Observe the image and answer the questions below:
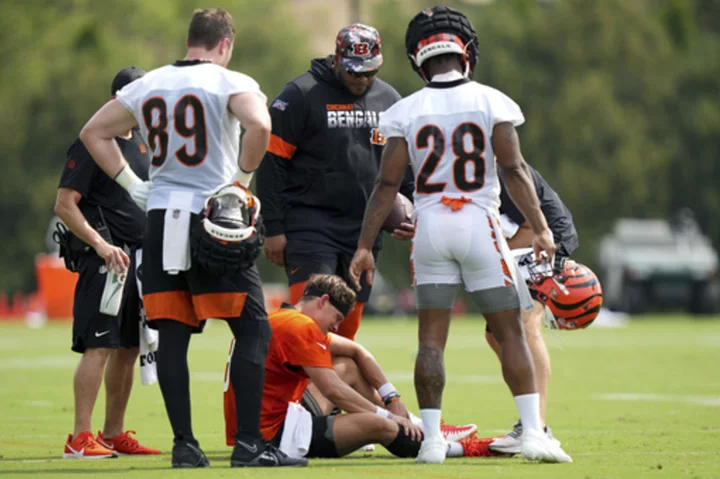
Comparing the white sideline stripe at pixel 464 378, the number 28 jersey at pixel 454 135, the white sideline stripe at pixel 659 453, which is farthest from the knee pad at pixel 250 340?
the white sideline stripe at pixel 464 378

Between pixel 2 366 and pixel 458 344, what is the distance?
8193 mm

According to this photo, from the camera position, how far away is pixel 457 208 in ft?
23.6

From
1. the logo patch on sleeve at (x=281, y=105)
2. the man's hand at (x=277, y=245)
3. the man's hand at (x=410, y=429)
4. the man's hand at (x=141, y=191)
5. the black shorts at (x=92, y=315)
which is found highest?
the logo patch on sleeve at (x=281, y=105)

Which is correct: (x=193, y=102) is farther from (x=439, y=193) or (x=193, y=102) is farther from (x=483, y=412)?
(x=483, y=412)

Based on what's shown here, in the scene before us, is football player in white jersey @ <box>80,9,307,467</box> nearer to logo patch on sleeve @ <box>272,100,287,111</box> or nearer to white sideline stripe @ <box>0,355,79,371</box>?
logo patch on sleeve @ <box>272,100,287,111</box>

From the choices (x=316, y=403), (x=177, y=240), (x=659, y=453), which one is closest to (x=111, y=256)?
(x=177, y=240)

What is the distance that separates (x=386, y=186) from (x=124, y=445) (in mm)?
2398

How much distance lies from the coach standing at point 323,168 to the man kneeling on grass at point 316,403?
75cm

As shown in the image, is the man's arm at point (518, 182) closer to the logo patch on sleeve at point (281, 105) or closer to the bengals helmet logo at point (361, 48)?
the bengals helmet logo at point (361, 48)

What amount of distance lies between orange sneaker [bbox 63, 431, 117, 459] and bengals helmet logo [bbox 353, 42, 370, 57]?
2908 mm

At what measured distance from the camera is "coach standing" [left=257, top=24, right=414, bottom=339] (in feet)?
28.3

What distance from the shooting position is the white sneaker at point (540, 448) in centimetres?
713

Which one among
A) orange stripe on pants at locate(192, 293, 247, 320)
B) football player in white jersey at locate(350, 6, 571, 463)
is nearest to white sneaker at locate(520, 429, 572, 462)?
football player in white jersey at locate(350, 6, 571, 463)

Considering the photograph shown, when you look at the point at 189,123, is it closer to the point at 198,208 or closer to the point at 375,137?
the point at 198,208
